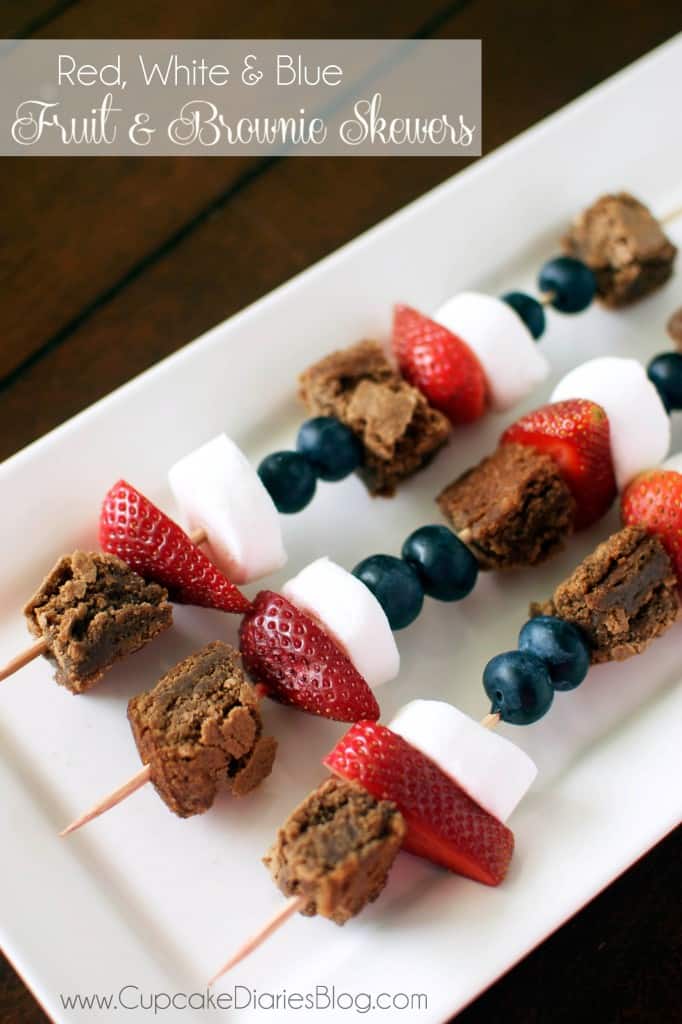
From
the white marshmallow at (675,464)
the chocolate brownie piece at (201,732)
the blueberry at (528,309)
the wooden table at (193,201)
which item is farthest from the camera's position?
the wooden table at (193,201)

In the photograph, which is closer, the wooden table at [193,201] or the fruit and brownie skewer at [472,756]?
the fruit and brownie skewer at [472,756]

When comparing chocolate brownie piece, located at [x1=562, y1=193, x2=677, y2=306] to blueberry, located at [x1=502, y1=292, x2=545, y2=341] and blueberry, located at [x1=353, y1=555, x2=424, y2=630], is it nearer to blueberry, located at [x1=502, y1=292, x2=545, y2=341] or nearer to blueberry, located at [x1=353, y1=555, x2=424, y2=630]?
blueberry, located at [x1=502, y1=292, x2=545, y2=341]

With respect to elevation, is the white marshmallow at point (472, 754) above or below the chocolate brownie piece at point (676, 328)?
below

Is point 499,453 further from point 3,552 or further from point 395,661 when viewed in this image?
point 3,552

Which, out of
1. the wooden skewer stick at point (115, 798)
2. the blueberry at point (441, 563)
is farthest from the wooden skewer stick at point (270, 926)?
the blueberry at point (441, 563)

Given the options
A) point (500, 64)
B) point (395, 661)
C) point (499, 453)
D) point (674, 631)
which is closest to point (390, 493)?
point (499, 453)

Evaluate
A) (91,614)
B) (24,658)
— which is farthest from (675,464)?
(24,658)

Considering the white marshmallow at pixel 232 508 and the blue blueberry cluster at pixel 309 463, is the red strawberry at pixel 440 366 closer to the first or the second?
the blue blueberry cluster at pixel 309 463
